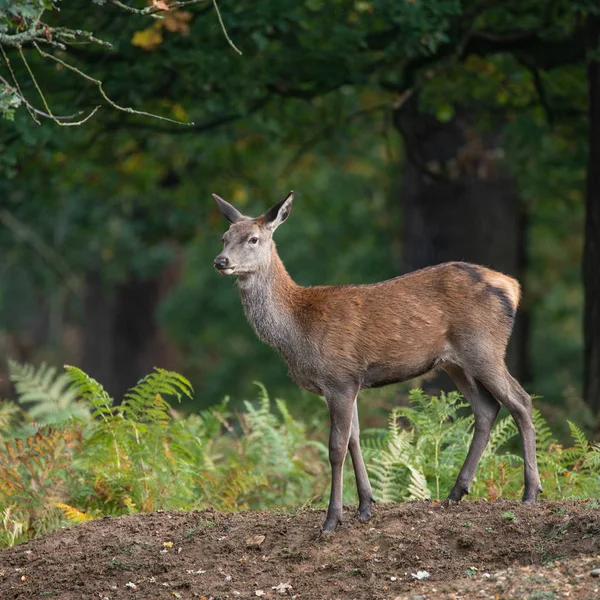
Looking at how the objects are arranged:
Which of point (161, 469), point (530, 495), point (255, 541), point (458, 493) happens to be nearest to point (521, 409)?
point (530, 495)

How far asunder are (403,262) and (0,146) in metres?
5.98

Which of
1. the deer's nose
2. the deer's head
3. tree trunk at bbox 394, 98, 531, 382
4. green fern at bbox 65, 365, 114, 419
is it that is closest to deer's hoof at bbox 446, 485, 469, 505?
the deer's head

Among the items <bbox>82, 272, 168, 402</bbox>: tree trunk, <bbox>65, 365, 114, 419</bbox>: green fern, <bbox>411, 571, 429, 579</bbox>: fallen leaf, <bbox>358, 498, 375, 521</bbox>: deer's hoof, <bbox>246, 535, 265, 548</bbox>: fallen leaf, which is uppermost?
<bbox>65, 365, 114, 419</bbox>: green fern

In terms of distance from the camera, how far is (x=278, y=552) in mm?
6562

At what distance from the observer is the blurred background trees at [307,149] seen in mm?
10281

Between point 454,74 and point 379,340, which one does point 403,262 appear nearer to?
point 454,74

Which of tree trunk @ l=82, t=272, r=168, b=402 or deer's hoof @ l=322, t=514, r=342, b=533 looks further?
tree trunk @ l=82, t=272, r=168, b=402

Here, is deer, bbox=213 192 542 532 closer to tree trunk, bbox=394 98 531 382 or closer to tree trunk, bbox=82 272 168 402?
tree trunk, bbox=394 98 531 382

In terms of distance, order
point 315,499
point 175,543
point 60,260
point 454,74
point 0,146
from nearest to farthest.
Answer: point 175,543 → point 315,499 → point 0,146 → point 454,74 → point 60,260

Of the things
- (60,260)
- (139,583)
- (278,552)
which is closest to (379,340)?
(278,552)

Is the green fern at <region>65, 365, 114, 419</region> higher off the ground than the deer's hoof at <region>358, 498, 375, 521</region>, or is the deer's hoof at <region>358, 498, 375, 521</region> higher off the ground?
the green fern at <region>65, 365, 114, 419</region>

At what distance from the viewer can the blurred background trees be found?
10.3 m

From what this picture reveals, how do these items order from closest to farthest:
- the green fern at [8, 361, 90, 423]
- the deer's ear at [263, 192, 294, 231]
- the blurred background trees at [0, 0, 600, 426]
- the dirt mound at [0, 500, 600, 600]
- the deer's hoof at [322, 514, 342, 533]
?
the dirt mound at [0, 500, 600, 600]
the deer's hoof at [322, 514, 342, 533]
the deer's ear at [263, 192, 294, 231]
the green fern at [8, 361, 90, 423]
the blurred background trees at [0, 0, 600, 426]

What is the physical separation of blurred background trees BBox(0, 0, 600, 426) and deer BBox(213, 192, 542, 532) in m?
2.11
